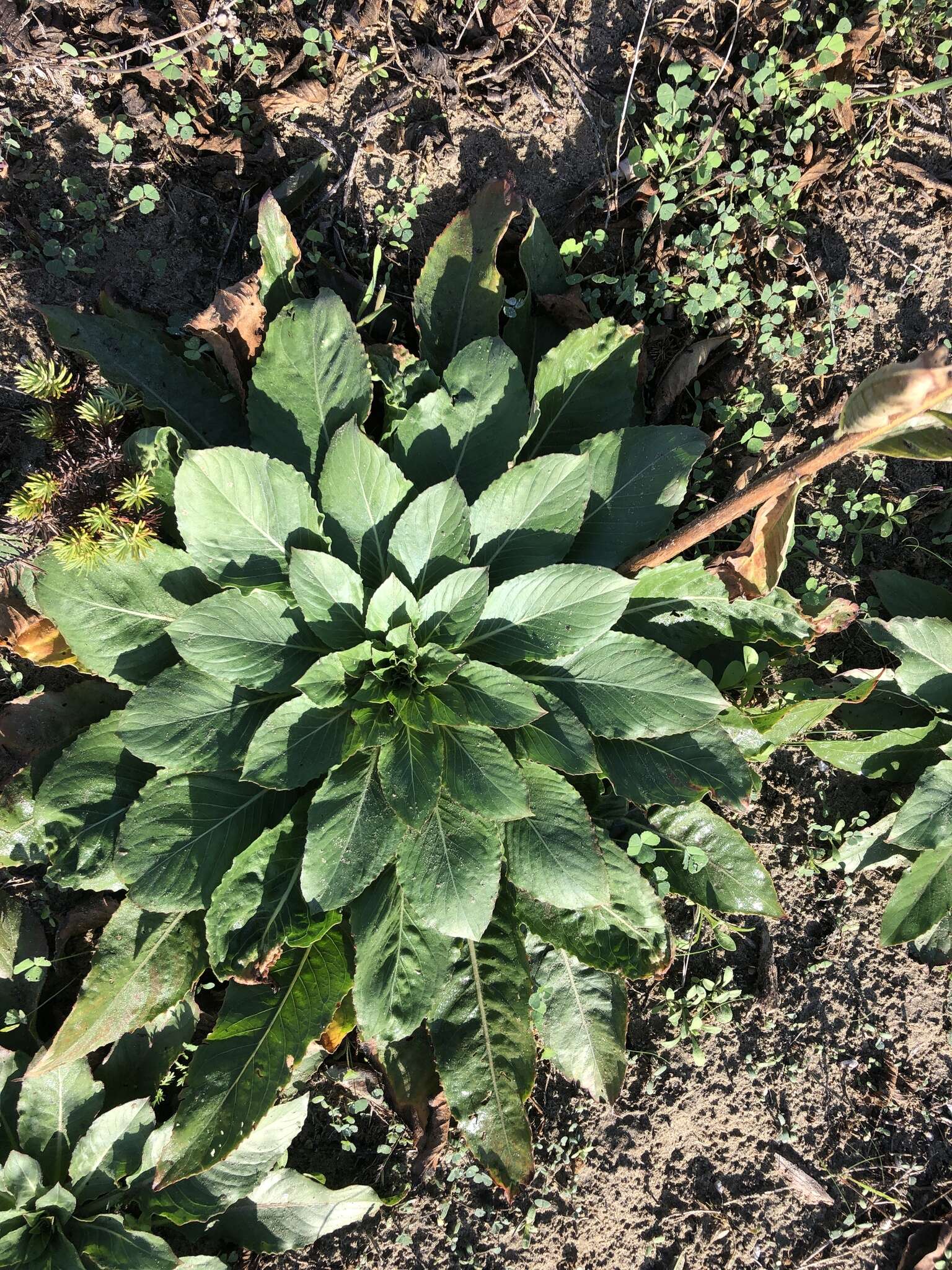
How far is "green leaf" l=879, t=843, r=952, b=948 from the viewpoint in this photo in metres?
3.23

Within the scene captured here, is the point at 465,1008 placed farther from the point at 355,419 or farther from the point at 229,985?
the point at 355,419

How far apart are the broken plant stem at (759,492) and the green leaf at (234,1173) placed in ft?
7.32

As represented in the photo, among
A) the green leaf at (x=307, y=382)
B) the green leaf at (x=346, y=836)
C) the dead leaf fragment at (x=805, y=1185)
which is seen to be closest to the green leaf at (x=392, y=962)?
the green leaf at (x=346, y=836)

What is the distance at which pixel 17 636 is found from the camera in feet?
10.1

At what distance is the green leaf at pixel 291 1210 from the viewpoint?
3096 mm

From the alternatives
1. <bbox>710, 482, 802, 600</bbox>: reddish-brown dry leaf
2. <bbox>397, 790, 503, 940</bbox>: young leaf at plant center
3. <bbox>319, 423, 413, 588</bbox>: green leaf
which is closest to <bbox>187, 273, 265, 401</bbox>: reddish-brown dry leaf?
<bbox>319, 423, 413, 588</bbox>: green leaf

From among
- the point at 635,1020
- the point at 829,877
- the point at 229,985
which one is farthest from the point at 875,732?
the point at 229,985

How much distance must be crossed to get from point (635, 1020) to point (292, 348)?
2795mm

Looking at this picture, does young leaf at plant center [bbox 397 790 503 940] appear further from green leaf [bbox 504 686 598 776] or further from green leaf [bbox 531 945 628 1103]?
green leaf [bbox 531 945 628 1103]

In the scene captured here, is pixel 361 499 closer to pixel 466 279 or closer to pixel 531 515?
pixel 531 515

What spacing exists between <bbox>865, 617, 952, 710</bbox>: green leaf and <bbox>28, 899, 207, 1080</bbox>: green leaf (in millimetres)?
2716

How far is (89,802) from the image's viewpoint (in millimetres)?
2893

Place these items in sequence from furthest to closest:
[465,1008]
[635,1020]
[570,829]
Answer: [635,1020] → [465,1008] → [570,829]

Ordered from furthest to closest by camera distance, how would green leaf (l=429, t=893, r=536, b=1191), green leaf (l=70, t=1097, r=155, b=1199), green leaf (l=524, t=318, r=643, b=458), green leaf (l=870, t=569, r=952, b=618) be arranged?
green leaf (l=870, t=569, r=952, b=618)
green leaf (l=524, t=318, r=643, b=458)
green leaf (l=70, t=1097, r=155, b=1199)
green leaf (l=429, t=893, r=536, b=1191)
